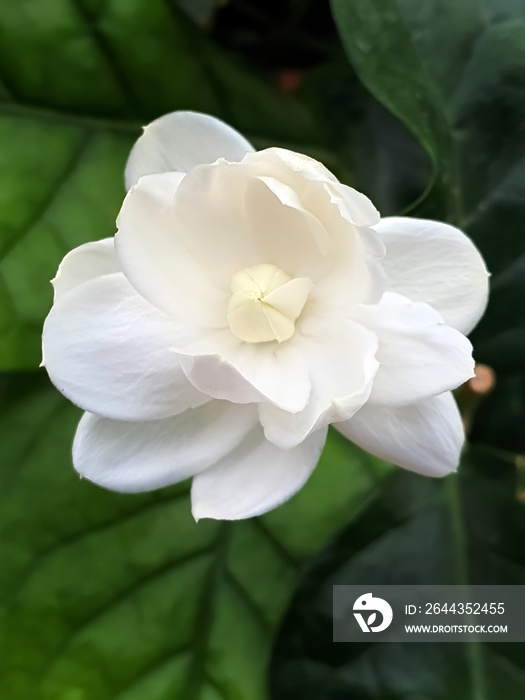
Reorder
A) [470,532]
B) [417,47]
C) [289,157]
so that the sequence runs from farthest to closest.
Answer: [470,532], [417,47], [289,157]

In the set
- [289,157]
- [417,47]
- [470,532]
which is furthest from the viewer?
[470,532]

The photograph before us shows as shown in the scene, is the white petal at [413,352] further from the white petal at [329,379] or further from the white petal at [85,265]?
the white petal at [85,265]

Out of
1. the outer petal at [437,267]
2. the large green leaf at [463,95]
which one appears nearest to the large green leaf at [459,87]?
the large green leaf at [463,95]

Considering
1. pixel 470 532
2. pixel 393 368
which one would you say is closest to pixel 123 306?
pixel 393 368

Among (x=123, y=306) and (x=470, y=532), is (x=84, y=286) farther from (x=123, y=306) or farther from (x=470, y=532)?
(x=470, y=532)

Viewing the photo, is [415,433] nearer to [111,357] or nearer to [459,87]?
[111,357]

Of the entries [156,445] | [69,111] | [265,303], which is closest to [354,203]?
[265,303]

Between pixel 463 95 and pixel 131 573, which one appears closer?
pixel 463 95
